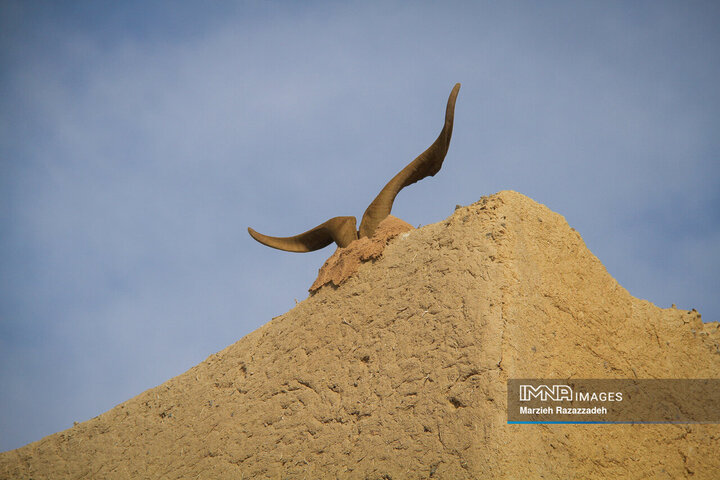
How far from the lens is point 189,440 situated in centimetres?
634

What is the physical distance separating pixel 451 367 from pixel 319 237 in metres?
2.85

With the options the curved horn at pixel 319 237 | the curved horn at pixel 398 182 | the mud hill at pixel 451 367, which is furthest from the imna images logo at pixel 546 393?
the curved horn at pixel 319 237

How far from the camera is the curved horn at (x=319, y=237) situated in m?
6.67

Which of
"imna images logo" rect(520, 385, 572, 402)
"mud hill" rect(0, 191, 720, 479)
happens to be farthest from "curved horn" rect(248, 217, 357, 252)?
"imna images logo" rect(520, 385, 572, 402)

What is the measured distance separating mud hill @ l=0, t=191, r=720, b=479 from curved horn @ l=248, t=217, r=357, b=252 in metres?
0.68

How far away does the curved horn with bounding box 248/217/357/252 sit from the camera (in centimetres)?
667

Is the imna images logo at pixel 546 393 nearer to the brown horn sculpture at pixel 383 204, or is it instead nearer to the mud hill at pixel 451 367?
the mud hill at pixel 451 367

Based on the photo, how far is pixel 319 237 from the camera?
7027 millimetres

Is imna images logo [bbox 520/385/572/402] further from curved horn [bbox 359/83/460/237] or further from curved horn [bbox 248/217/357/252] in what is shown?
curved horn [bbox 248/217/357/252]

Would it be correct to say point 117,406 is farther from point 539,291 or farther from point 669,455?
point 669,455

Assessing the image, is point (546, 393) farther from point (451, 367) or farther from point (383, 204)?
point (383, 204)

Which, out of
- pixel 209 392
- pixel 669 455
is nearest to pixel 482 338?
pixel 669 455

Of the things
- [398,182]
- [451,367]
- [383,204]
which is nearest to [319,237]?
[383,204]

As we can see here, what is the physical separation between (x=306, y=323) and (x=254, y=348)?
0.83 m
